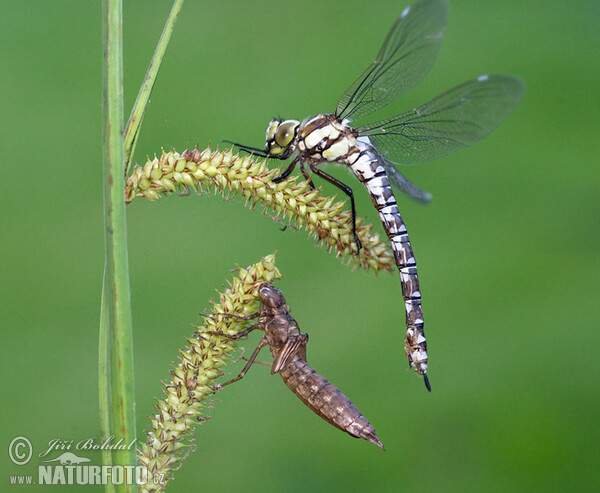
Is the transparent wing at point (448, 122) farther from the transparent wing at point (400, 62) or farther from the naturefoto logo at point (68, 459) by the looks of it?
the naturefoto logo at point (68, 459)

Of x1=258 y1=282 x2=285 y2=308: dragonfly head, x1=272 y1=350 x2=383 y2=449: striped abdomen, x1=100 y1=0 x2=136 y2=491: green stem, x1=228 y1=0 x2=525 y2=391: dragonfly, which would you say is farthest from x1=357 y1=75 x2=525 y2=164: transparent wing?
x1=100 y1=0 x2=136 y2=491: green stem

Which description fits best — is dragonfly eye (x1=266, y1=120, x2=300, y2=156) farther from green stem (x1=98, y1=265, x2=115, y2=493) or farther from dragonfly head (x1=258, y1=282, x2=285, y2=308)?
green stem (x1=98, y1=265, x2=115, y2=493)

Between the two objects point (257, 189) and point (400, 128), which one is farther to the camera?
point (400, 128)

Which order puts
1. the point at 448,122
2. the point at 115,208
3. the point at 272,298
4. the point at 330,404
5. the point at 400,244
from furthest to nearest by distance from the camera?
the point at 448,122
the point at 400,244
the point at 272,298
the point at 330,404
the point at 115,208

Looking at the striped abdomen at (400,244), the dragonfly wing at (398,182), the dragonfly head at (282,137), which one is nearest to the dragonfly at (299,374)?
the striped abdomen at (400,244)

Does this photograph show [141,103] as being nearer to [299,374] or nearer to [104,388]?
[104,388]

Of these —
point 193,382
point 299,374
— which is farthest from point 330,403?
point 193,382

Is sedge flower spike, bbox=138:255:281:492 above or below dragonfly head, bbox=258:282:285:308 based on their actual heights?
below
